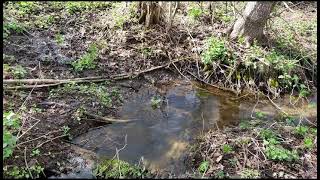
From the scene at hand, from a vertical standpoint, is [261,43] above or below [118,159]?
above

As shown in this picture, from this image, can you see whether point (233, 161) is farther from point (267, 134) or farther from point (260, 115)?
point (260, 115)

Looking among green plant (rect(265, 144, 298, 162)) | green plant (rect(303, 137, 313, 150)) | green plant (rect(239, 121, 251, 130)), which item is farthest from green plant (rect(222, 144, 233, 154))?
green plant (rect(303, 137, 313, 150))

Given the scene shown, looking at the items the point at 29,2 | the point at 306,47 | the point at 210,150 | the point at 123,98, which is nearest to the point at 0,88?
the point at 123,98

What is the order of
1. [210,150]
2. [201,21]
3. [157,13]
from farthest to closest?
[201,21] < [157,13] < [210,150]

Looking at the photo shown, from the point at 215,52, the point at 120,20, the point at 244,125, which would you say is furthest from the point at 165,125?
the point at 120,20

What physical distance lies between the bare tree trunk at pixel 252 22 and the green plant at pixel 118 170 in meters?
4.16

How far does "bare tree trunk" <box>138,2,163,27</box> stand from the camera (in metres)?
8.98

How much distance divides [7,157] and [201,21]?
19.9 feet

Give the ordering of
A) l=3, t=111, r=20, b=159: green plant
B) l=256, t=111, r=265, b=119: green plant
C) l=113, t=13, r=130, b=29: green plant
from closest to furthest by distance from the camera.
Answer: l=3, t=111, r=20, b=159: green plant < l=256, t=111, r=265, b=119: green plant < l=113, t=13, r=130, b=29: green plant

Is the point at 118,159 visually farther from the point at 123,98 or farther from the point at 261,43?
the point at 261,43

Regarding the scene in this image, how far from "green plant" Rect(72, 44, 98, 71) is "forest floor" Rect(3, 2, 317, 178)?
21 millimetres

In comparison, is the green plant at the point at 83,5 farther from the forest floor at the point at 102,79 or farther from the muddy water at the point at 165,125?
the muddy water at the point at 165,125

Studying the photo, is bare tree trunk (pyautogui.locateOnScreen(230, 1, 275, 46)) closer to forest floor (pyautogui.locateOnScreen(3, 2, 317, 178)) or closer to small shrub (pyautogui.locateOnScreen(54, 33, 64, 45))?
forest floor (pyautogui.locateOnScreen(3, 2, 317, 178))

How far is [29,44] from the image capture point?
866 cm
